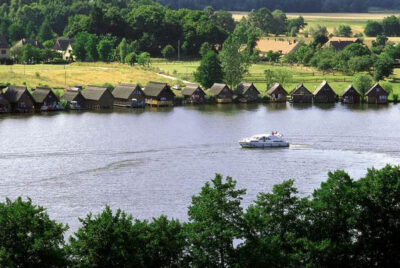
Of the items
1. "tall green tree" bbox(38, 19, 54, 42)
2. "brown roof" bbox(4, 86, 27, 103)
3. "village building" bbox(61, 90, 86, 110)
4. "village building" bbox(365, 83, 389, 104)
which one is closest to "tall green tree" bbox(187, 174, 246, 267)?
"brown roof" bbox(4, 86, 27, 103)

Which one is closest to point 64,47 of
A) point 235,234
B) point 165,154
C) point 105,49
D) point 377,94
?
point 105,49

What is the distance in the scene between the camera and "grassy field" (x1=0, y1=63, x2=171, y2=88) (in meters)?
50.9

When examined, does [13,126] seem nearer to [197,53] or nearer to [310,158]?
[310,158]

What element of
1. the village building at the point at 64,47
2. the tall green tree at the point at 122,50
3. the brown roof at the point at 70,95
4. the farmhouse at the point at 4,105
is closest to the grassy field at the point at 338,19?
the village building at the point at 64,47

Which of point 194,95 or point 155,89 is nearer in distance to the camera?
point 155,89

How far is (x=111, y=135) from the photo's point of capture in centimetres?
3544

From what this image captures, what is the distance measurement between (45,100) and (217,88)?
9.93 m

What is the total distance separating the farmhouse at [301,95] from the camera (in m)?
49.0

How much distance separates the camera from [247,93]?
49.1 m

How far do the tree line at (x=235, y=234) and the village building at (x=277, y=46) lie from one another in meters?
52.3

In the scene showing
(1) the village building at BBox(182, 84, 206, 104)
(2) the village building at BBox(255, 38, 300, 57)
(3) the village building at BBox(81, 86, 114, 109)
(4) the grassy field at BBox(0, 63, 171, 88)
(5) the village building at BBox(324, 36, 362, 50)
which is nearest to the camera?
(3) the village building at BBox(81, 86, 114, 109)

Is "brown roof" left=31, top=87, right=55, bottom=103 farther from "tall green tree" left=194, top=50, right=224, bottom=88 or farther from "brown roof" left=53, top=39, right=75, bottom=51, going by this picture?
"brown roof" left=53, top=39, right=75, bottom=51

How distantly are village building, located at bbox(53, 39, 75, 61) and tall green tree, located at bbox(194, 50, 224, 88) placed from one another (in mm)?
17740

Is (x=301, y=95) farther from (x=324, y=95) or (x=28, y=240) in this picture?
(x=28, y=240)
